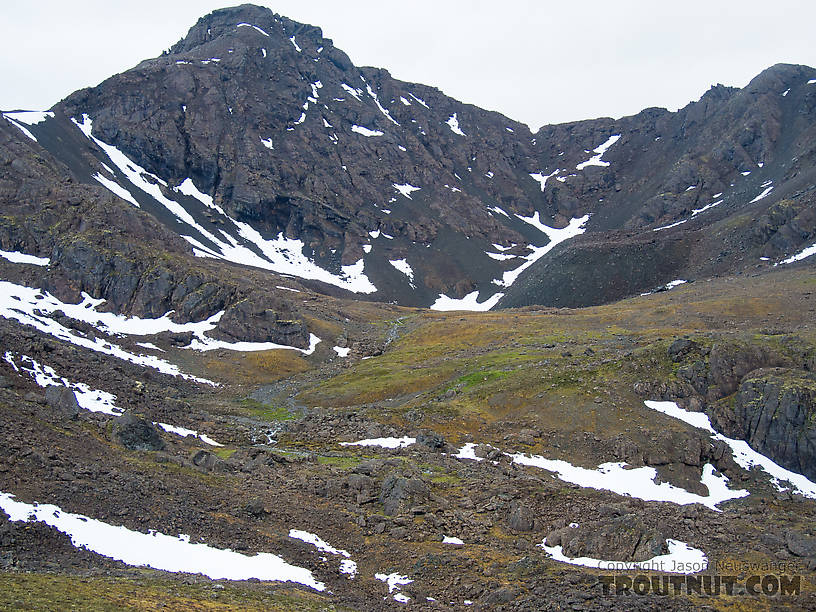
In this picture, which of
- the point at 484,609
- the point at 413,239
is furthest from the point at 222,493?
the point at 413,239

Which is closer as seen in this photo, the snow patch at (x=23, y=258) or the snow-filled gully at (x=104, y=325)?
the snow-filled gully at (x=104, y=325)

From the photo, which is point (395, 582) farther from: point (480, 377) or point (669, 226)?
point (669, 226)

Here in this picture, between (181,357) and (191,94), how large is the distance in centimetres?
14852

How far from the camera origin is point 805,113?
17950 centimetres

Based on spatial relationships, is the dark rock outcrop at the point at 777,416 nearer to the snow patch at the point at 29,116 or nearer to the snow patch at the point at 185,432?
the snow patch at the point at 185,432

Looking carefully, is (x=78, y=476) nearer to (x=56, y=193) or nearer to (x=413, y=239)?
(x=56, y=193)

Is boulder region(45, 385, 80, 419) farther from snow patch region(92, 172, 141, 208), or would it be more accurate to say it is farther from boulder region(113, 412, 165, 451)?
snow patch region(92, 172, 141, 208)

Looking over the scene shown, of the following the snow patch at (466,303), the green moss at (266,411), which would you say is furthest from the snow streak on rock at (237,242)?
the green moss at (266,411)

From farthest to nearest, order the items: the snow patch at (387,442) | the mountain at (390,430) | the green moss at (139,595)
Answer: the snow patch at (387,442) < the mountain at (390,430) < the green moss at (139,595)

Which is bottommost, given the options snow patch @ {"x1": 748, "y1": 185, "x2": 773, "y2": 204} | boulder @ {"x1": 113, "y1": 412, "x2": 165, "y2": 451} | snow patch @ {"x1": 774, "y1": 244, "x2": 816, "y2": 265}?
boulder @ {"x1": 113, "y1": 412, "x2": 165, "y2": 451}

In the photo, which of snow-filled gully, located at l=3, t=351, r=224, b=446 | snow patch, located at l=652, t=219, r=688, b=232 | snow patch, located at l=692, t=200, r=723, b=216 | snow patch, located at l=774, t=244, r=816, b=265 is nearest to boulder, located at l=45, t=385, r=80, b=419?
snow-filled gully, located at l=3, t=351, r=224, b=446

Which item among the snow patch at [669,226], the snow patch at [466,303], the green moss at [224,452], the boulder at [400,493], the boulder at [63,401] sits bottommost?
the green moss at [224,452]

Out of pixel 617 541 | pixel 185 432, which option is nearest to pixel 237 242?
pixel 185 432

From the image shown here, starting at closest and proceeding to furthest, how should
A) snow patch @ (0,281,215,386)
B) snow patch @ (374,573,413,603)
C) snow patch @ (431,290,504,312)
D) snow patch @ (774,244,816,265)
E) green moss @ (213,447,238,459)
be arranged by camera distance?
1. snow patch @ (374,573,413,603)
2. green moss @ (213,447,238,459)
3. snow patch @ (0,281,215,386)
4. snow patch @ (774,244,816,265)
5. snow patch @ (431,290,504,312)
